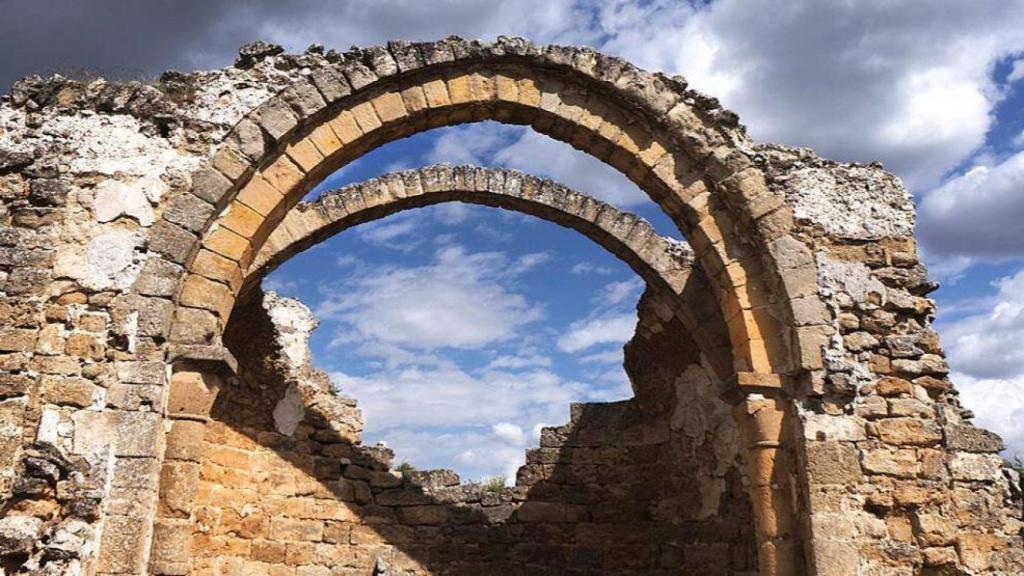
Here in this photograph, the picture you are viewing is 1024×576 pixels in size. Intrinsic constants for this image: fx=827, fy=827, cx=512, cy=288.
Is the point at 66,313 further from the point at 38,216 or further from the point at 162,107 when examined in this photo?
the point at 162,107

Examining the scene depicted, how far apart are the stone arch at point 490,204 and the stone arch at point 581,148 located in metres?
1.54

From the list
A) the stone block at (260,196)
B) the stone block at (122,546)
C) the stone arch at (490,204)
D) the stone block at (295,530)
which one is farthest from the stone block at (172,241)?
the stone block at (295,530)

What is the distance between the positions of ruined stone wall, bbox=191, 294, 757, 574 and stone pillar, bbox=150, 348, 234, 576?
3.42 metres

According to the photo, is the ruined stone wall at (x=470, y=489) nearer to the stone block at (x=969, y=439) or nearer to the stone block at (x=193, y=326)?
the stone block at (x=969, y=439)

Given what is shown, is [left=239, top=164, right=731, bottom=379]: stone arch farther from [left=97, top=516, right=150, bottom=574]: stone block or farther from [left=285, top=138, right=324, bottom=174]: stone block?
[left=97, top=516, right=150, bottom=574]: stone block

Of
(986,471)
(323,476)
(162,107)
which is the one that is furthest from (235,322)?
(986,471)

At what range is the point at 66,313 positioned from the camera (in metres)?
5.09

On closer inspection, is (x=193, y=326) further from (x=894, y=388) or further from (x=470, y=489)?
(x=470, y=489)

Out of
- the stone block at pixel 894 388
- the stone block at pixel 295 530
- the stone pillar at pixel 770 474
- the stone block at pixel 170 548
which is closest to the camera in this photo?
the stone block at pixel 170 548

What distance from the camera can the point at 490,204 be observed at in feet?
28.5

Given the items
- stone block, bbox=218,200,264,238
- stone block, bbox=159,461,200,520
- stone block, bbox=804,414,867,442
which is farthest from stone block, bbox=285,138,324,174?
stone block, bbox=804,414,867,442

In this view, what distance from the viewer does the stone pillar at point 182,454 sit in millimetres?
4918

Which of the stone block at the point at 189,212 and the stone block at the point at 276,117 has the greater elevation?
the stone block at the point at 276,117

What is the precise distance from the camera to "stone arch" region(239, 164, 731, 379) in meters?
7.93
